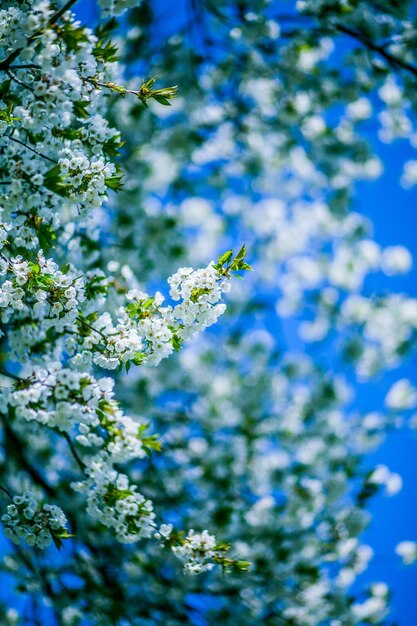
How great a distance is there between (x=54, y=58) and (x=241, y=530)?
6296 mm

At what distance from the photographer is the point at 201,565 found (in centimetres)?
367

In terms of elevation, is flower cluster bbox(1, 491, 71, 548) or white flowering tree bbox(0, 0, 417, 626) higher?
white flowering tree bbox(0, 0, 417, 626)

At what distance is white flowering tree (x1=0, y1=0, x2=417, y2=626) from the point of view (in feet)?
11.2

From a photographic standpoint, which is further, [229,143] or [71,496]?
[229,143]

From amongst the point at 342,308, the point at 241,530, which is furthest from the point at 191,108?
the point at 241,530

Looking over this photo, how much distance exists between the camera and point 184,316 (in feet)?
11.4

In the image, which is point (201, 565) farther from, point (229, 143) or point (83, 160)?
point (229, 143)

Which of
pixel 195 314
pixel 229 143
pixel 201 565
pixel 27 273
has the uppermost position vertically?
pixel 229 143

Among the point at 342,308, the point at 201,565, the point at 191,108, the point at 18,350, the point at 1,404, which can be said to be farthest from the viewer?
the point at 342,308

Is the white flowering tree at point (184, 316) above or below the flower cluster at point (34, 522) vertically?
above

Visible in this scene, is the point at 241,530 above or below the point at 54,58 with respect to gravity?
below

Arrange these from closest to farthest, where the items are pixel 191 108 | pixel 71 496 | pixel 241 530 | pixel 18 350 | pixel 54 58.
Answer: pixel 54 58 → pixel 18 350 → pixel 71 496 → pixel 241 530 → pixel 191 108

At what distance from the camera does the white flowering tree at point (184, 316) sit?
11.2 ft

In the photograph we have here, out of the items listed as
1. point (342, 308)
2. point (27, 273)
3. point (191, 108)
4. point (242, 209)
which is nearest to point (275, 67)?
point (191, 108)
